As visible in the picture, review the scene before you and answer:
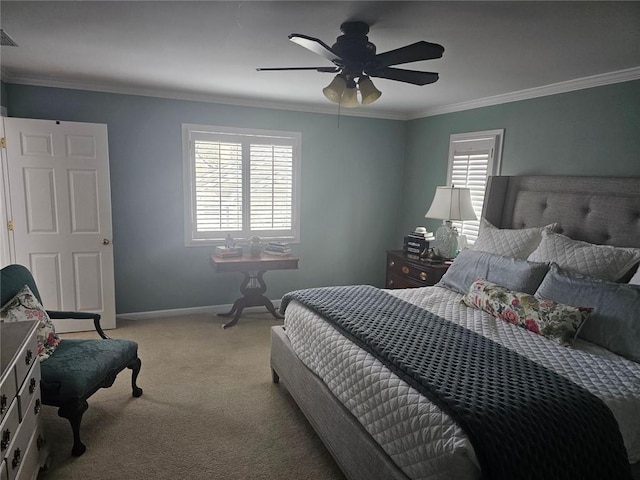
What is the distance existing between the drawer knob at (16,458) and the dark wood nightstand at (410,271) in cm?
305

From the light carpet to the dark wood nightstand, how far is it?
1.58 meters

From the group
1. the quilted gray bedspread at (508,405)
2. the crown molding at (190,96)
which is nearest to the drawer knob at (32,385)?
the quilted gray bedspread at (508,405)

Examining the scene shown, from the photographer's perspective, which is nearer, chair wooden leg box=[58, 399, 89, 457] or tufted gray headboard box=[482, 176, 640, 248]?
chair wooden leg box=[58, 399, 89, 457]

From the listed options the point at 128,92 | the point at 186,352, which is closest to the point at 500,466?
the point at 186,352

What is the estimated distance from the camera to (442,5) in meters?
1.83

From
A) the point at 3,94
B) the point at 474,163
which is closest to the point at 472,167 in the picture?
the point at 474,163

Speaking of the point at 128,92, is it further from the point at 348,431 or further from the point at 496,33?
the point at 348,431

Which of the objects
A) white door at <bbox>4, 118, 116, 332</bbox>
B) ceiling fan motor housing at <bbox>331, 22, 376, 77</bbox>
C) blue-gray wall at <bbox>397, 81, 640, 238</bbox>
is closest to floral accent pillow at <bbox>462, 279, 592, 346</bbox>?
blue-gray wall at <bbox>397, 81, 640, 238</bbox>

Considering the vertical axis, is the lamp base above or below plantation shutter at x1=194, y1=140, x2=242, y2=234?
below

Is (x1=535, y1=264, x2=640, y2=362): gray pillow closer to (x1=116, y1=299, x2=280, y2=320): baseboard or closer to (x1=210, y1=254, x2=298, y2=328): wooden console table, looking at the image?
(x1=210, y1=254, x2=298, y2=328): wooden console table

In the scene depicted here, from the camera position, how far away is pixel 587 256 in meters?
2.54

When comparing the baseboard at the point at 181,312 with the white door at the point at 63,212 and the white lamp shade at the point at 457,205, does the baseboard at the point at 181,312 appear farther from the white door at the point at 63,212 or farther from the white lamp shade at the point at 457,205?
the white lamp shade at the point at 457,205

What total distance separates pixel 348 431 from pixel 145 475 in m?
1.08

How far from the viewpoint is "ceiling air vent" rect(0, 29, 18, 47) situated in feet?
7.71
